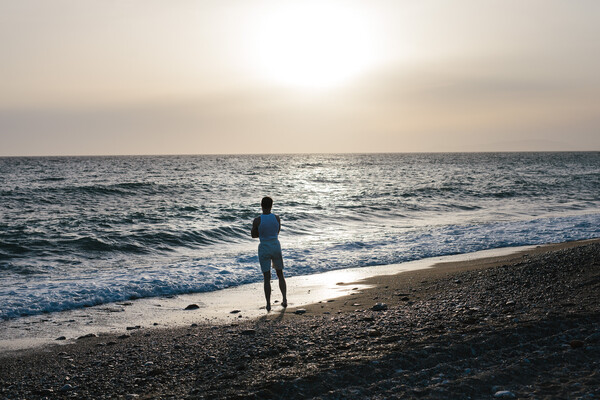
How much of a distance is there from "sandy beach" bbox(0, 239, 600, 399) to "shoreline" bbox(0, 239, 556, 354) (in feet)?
1.26

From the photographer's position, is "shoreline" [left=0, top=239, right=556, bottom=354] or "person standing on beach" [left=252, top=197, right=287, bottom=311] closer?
"shoreline" [left=0, top=239, right=556, bottom=354]

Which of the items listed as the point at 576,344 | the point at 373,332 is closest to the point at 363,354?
the point at 373,332

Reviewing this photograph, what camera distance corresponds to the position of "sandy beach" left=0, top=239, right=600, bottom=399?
4848 millimetres

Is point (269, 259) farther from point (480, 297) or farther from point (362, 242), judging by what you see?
point (362, 242)

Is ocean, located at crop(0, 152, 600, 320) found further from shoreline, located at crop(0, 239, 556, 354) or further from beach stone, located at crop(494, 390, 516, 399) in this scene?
beach stone, located at crop(494, 390, 516, 399)

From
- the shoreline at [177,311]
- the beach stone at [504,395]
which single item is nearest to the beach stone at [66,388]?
the shoreline at [177,311]

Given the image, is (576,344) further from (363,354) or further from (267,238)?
(267,238)

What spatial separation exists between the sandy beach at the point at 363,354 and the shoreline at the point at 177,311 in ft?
1.26

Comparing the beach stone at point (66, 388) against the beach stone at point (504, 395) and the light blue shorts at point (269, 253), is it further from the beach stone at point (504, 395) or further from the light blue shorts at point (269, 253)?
the beach stone at point (504, 395)

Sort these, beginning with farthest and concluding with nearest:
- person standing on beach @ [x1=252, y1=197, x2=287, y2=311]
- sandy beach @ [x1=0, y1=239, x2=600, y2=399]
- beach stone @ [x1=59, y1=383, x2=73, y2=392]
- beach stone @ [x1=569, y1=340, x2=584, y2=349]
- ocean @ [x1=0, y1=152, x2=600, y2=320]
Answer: ocean @ [x1=0, y1=152, x2=600, y2=320] → person standing on beach @ [x1=252, y1=197, x2=287, y2=311] → beach stone @ [x1=59, y1=383, x2=73, y2=392] → beach stone @ [x1=569, y1=340, x2=584, y2=349] → sandy beach @ [x1=0, y1=239, x2=600, y2=399]

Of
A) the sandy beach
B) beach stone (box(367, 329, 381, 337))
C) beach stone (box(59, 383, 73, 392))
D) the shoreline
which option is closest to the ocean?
the shoreline

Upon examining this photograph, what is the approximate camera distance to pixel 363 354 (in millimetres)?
5711

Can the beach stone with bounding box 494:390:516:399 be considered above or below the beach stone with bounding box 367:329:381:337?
above

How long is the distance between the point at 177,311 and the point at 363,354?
505 centimetres
